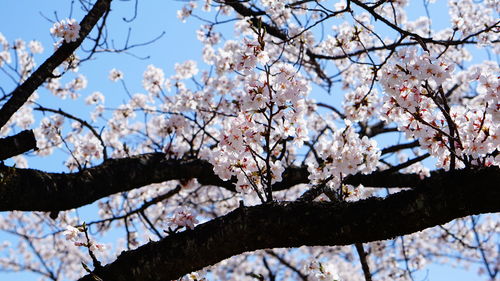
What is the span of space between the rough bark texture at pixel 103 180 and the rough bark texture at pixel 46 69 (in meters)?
0.46

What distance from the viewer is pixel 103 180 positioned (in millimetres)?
3580

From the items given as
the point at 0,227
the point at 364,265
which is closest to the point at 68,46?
the point at 364,265

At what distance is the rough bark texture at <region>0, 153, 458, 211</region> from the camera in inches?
117

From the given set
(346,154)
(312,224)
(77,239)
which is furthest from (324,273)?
(77,239)

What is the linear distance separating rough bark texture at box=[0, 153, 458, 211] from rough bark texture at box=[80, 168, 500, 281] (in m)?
0.98

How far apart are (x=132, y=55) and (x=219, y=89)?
85.6 inches

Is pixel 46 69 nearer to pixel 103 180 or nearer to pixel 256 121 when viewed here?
pixel 103 180

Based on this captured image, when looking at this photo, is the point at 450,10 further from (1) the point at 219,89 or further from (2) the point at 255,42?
(2) the point at 255,42

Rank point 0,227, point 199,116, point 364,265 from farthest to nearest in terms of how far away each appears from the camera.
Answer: point 0,227 → point 199,116 → point 364,265

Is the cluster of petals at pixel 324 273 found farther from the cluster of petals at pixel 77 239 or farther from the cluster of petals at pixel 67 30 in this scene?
the cluster of petals at pixel 67 30

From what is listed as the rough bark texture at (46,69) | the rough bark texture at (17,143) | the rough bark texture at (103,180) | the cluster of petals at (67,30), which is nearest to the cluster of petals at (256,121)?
the rough bark texture at (17,143)

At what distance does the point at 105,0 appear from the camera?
3.91m

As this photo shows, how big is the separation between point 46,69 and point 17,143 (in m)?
0.83

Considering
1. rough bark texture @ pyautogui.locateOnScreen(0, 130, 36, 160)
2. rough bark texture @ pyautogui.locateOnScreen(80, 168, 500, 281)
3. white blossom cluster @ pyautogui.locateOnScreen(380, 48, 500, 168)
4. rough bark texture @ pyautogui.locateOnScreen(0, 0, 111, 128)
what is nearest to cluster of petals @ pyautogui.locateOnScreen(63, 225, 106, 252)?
rough bark texture @ pyautogui.locateOnScreen(80, 168, 500, 281)
